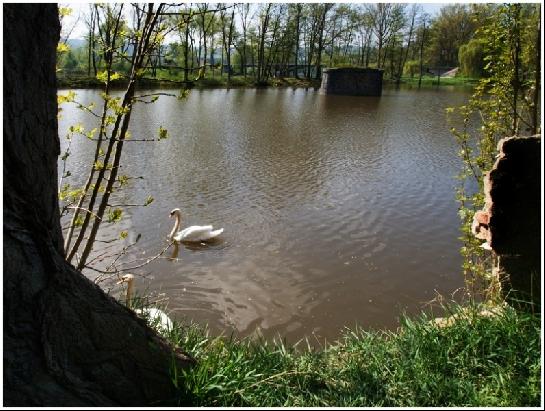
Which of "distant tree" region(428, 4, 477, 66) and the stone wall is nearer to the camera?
the stone wall

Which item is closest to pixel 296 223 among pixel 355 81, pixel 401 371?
pixel 401 371

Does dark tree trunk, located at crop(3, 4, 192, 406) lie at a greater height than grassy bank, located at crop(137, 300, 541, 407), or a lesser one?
greater

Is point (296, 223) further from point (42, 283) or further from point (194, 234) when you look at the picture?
point (42, 283)

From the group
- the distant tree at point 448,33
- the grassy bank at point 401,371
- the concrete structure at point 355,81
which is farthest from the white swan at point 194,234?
the distant tree at point 448,33

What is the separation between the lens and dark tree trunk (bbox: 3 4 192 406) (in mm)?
1934

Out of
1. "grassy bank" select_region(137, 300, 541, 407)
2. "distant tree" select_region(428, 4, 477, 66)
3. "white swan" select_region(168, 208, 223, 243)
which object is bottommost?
"white swan" select_region(168, 208, 223, 243)

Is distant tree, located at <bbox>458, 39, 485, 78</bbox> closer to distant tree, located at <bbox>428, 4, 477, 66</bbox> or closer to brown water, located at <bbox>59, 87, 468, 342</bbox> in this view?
distant tree, located at <bbox>428, 4, 477, 66</bbox>

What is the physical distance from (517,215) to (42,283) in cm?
306

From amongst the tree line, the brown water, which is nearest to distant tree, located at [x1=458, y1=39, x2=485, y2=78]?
the tree line

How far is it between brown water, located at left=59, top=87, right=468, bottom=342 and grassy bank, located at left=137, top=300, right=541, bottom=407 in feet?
5.82

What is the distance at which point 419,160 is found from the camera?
46.4ft

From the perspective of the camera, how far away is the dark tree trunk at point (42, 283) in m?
1.93

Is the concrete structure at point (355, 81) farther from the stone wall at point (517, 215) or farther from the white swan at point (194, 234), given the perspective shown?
the stone wall at point (517, 215)

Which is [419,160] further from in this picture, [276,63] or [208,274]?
[276,63]
